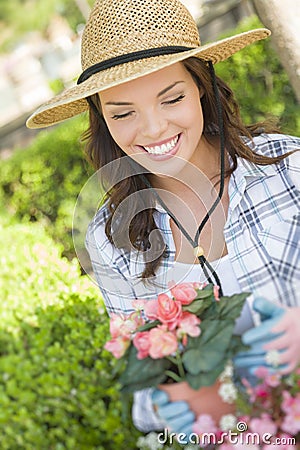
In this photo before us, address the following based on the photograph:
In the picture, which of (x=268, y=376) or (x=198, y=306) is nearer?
(x=268, y=376)

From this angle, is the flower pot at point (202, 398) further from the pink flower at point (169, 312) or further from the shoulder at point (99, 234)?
the shoulder at point (99, 234)

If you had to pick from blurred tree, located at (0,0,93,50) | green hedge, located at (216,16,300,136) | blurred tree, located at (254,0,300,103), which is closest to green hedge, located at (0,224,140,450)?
blurred tree, located at (254,0,300,103)

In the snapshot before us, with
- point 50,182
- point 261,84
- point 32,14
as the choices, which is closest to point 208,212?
point 261,84

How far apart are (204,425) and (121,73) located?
1018 millimetres

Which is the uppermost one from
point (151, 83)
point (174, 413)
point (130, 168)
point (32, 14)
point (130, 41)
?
point (32, 14)

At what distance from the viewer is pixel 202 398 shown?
4.21 ft

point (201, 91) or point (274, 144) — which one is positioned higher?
point (201, 91)

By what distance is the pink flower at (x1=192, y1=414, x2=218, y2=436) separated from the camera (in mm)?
1268

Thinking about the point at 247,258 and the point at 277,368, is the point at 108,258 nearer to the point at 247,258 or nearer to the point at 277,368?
the point at 247,258

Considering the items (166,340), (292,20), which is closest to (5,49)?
(292,20)

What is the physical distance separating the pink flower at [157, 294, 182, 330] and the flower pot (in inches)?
5.3

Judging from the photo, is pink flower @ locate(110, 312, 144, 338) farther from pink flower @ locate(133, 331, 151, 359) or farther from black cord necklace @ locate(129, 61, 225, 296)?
black cord necklace @ locate(129, 61, 225, 296)

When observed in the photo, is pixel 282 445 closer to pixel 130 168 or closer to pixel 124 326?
pixel 124 326

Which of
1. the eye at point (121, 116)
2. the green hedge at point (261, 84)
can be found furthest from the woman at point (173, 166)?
the green hedge at point (261, 84)
